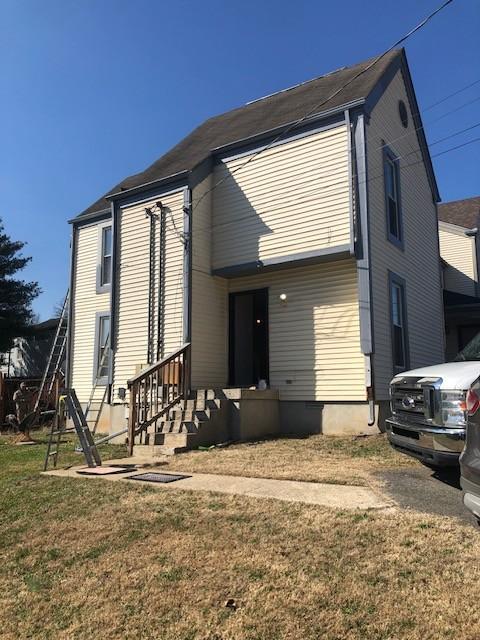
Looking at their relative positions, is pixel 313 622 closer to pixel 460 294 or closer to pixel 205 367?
pixel 205 367

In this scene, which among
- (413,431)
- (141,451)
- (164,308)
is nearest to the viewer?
(413,431)

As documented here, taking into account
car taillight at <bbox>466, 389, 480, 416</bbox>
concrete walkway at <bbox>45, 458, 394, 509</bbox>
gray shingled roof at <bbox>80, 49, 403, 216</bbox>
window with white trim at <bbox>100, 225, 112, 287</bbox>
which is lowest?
concrete walkway at <bbox>45, 458, 394, 509</bbox>

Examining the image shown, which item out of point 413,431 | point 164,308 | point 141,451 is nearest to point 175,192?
point 164,308

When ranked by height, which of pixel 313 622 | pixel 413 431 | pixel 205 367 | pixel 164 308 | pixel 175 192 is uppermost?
pixel 175 192

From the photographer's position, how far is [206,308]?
1242 centimetres

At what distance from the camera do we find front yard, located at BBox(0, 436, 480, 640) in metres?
3.25

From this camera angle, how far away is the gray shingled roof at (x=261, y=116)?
1230 centimetres

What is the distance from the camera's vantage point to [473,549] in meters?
3.94

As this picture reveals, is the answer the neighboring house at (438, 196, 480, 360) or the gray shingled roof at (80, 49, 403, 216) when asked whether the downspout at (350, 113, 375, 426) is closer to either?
the gray shingled roof at (80, 49, 403, 216)

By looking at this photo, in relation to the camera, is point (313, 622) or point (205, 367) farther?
point (205, 367)

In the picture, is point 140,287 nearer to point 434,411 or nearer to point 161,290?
point 161,290

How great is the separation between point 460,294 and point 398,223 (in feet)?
24.0

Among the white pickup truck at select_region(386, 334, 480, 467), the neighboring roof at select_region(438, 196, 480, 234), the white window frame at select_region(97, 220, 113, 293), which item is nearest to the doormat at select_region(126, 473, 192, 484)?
the white pickup truck at select_region(386, 334, 480, 467)

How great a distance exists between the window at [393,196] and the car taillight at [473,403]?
8959 mm
